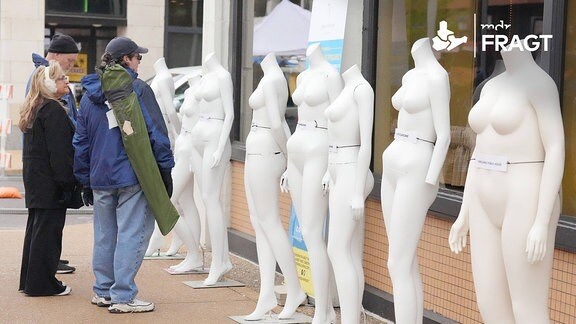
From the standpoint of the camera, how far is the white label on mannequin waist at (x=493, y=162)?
17.8ft

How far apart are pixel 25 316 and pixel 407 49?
3.54 m

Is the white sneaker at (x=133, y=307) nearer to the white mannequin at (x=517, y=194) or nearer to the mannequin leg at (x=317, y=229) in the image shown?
the mannequin leg at (x=317, y=229)

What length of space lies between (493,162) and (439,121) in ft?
3.14

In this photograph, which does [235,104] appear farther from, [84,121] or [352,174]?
[352,174]

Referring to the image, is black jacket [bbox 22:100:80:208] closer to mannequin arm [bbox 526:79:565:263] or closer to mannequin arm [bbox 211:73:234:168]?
mannequin arm [bbox 211:73:234:168]

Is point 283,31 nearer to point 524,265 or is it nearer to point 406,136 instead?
point 406,136

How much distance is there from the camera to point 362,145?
6.95 metres

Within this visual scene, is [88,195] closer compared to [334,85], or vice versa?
[334,85]

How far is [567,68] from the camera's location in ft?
22.1

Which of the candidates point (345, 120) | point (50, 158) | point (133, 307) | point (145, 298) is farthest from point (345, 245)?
point (50, 158)

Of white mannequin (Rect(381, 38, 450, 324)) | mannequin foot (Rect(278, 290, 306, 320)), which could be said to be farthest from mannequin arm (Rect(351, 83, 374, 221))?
mannequin foot (Rect(278, 290, 306, 320))

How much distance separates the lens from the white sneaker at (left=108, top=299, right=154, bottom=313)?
8.61 m

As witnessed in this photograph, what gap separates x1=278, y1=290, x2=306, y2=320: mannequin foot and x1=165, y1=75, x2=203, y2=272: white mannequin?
7.50ft

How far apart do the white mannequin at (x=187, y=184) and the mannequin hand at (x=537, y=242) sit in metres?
5.37
